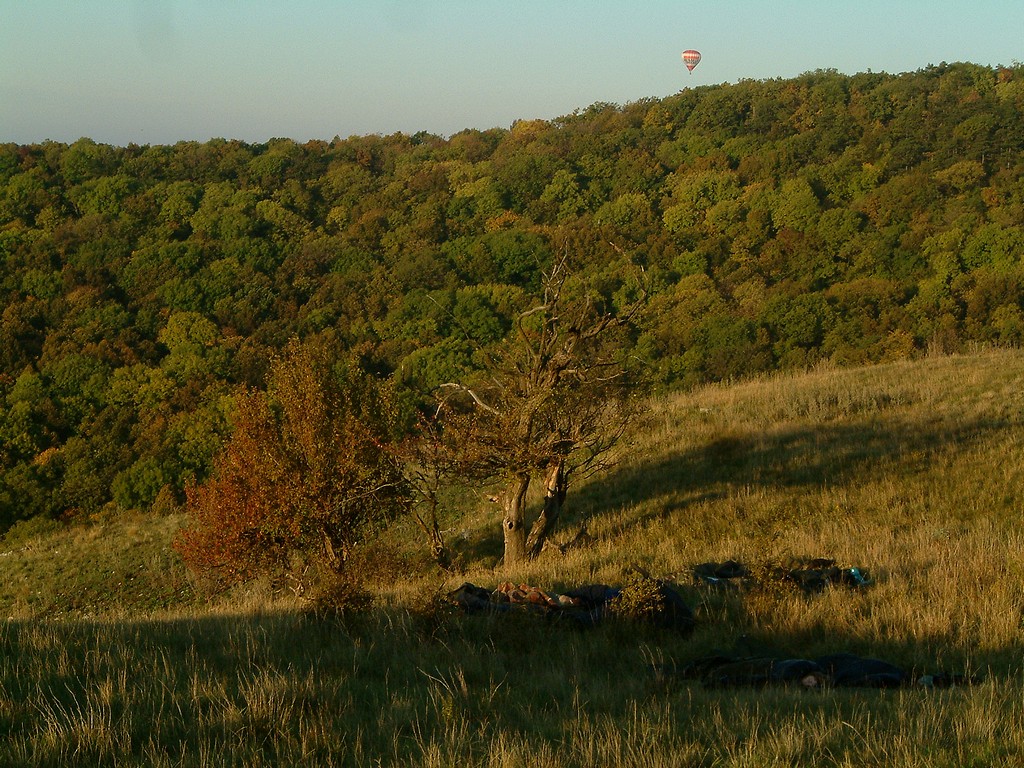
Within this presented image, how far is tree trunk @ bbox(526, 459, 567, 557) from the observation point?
13.8 meters

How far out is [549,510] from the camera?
14.0 meters

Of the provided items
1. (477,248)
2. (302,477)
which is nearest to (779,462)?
(302,477)

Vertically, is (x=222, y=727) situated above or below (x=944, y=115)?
below

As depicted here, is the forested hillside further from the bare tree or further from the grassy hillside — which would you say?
the grassy hillside

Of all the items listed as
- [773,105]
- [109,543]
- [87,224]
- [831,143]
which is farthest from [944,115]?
[109,543]

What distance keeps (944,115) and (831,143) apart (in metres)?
9.56

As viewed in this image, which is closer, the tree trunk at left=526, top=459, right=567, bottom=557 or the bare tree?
the bare tree

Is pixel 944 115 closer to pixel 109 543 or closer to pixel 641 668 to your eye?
pixel 109 543

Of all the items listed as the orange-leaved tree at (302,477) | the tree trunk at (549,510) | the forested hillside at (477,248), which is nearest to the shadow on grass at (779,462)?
the tree trunk at (549,510)

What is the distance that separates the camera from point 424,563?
55.7 ft

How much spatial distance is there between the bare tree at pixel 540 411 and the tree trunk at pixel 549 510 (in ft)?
0.05

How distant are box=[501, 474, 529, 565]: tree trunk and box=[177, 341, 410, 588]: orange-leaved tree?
2.11m

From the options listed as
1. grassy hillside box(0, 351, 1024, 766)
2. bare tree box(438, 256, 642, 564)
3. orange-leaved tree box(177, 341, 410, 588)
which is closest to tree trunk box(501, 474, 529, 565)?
bare tree box(438, 256, 642, 564)

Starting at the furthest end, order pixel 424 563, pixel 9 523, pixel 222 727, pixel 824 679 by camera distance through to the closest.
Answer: pixel 9 523, pixel 424 563, pixel 824 679, pixel 222 727
